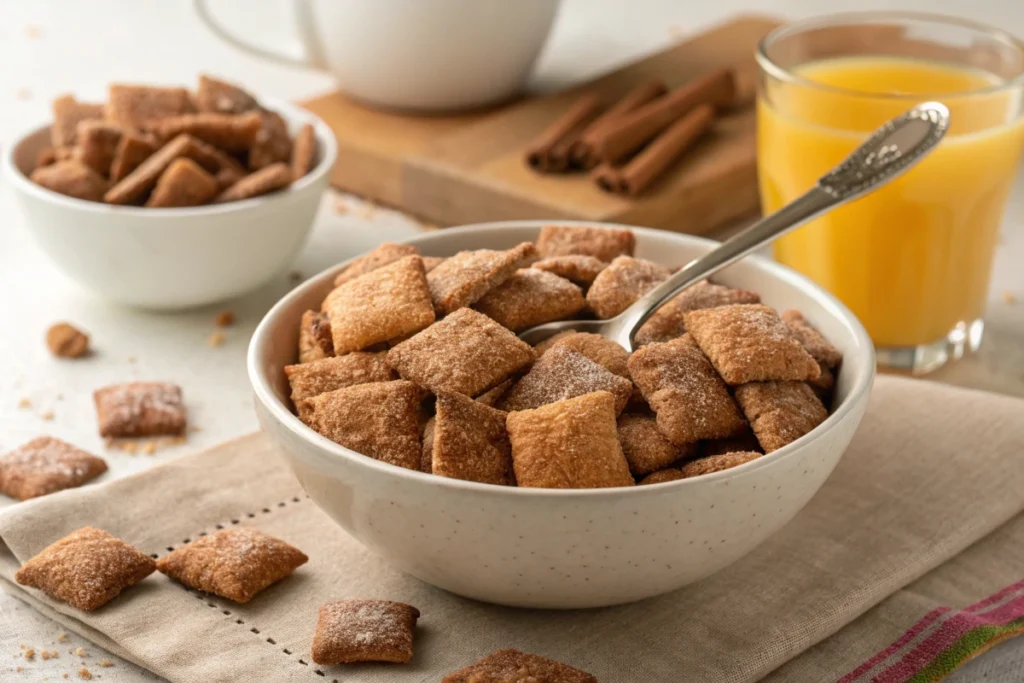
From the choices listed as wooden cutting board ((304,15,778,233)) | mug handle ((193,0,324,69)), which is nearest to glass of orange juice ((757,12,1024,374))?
wooden cutting board ((304,15,778,233))

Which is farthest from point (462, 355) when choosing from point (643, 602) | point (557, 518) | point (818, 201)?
point (818, 201)

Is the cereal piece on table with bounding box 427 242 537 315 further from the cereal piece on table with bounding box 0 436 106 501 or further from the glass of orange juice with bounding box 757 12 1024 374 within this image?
the glass of orange juice with bounding box 757 12 1024 374

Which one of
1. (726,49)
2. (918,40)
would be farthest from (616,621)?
(726,49)

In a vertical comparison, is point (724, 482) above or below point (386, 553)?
above

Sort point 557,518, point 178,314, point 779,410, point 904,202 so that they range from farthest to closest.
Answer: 1. point 178,314
2. point 904,202
3. point 779,410
4. point 557,518

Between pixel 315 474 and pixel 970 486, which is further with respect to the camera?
pixel 970 486

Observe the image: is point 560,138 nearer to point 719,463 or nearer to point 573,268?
point 573,268

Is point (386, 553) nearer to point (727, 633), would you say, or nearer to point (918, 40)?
point (727, 633)
